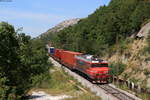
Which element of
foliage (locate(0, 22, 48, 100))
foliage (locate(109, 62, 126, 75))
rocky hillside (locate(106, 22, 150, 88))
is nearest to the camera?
foliage (locate(0, 22, 48, 100))

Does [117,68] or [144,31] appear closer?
[117,68]

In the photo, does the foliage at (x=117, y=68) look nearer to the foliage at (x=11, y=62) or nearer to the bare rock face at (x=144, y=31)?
the bare rock face at (x=144, y=31)

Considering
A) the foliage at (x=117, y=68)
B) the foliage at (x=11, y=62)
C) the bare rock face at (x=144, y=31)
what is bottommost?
the foliage at (x=117, y=68)

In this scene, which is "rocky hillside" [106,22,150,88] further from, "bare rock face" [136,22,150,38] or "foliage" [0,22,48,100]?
"foliage" [0,22,48,100]

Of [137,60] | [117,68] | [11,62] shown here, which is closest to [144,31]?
[137,60]

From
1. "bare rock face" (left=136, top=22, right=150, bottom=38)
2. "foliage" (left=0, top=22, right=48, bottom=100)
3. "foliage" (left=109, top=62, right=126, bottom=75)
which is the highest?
"bare rock face" (left=136, top=22, right=150, bottom=38)

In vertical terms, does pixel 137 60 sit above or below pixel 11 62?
below

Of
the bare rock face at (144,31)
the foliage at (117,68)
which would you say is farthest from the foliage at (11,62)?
the bare rock face at (144,31)

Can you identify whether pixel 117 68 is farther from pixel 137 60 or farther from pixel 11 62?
pixel 11 62

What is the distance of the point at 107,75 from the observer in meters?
40.1

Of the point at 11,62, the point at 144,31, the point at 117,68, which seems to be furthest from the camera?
the point at 144,31

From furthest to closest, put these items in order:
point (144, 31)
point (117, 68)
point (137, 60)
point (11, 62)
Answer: point (144, 31) → point (137, 60) → point (117, 68) → point (11, 62)

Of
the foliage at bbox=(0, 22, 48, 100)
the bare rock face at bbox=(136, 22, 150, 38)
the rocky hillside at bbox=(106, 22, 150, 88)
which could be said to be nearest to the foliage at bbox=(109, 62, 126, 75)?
the rocky hillside at bbox=(106, 22, 150, 88)

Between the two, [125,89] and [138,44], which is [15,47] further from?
[138,44]
